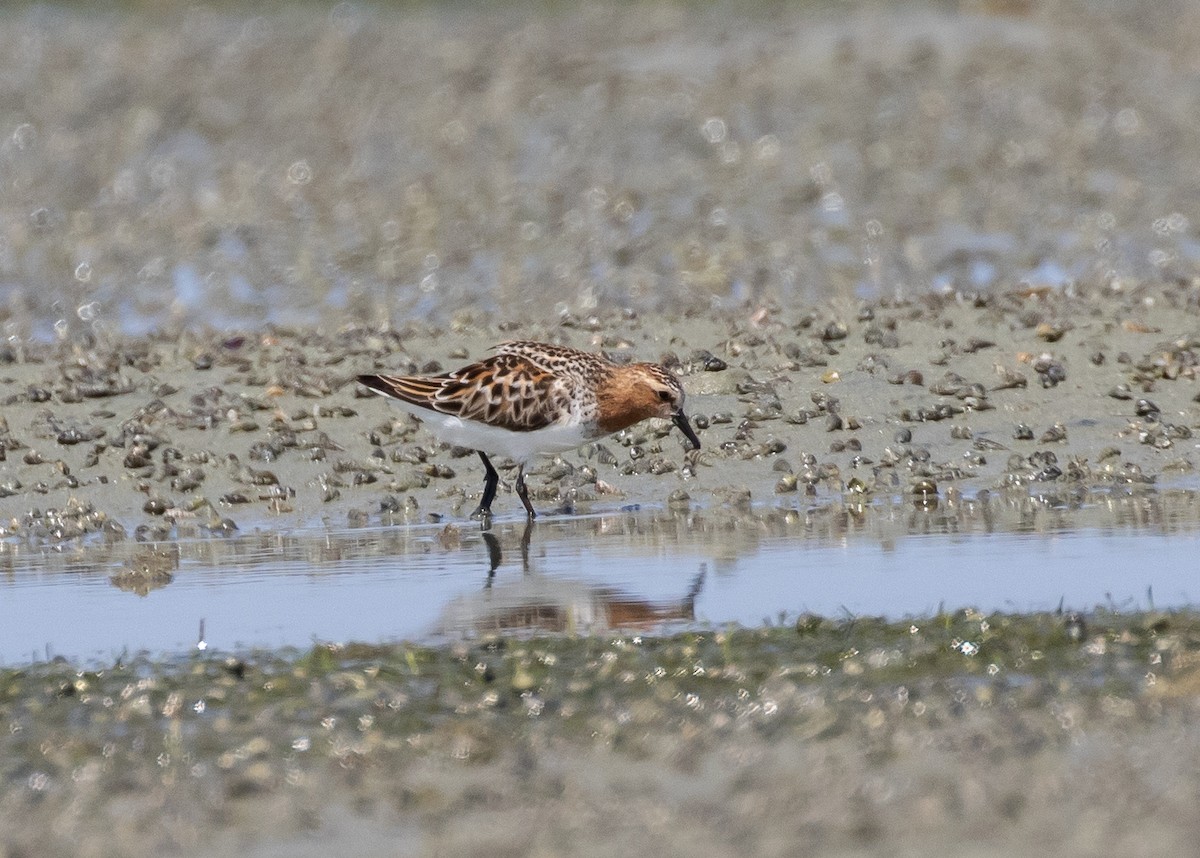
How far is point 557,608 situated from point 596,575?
1.26m

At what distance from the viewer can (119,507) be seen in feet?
57.7

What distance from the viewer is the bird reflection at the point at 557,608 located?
38.4ft

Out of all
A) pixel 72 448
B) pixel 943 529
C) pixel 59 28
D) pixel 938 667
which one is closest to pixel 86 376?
pixel 72 448

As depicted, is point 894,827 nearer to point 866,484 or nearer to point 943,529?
point 943,529

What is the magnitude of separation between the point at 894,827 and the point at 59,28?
3926cm

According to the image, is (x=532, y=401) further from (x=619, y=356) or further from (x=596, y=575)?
(x=619, y=356)

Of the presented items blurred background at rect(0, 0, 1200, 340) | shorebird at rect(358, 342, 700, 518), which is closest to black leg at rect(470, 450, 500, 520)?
shorebird at rect(358, 342, 700, 518)

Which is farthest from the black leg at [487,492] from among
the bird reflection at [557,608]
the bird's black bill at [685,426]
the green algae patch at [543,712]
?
the green algae patch at [543,712]

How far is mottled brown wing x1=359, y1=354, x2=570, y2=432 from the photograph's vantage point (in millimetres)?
16109

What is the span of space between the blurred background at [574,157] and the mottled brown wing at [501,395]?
788 cm

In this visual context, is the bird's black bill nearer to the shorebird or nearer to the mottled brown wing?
the shorebird

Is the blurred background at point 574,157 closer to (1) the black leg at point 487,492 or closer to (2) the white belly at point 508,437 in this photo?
(1) the black leg at point 487,492

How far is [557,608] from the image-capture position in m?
12.2

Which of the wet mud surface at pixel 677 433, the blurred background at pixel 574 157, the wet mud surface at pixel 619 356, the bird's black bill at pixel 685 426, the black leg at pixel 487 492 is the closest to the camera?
Result: the wet mud surface at pixel 619 356
